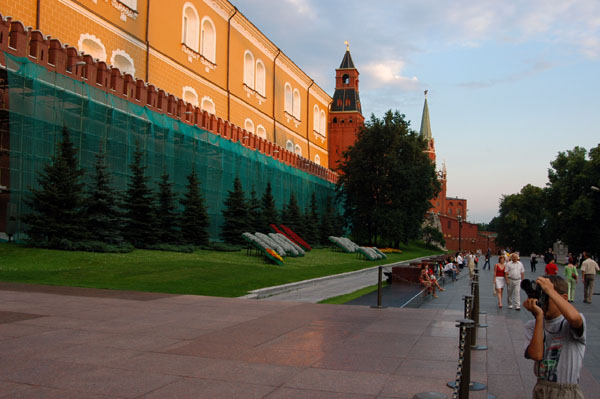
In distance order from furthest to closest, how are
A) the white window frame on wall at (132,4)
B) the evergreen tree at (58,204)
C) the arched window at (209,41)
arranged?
1. the arched window at (209,41)
2. the white window frame on wall at (132,4)
3. the evergreen tree at (58,204)

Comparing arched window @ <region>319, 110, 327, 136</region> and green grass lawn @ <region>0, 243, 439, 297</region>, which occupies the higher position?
arched window @ <region>319, 110, 327, 136</region>

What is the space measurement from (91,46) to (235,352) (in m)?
Result: 23.4

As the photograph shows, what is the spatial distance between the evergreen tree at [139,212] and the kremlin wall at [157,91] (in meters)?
1.55

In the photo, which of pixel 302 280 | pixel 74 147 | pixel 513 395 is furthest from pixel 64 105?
pixel 513 395

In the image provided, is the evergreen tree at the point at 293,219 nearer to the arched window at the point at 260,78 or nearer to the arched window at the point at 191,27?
the arched window at the point at 260,78

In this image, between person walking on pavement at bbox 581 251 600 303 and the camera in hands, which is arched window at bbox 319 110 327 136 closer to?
person walking on pavement at bbox 581 251 600 303

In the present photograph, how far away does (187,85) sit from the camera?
33312mm

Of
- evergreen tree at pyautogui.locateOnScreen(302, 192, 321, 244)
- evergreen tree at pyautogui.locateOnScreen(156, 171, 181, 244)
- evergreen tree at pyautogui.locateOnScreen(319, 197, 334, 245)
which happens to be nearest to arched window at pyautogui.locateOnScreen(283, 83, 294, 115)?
evergreen tree at pyautogui.locateOnScreen(319, 197, 334, 245)

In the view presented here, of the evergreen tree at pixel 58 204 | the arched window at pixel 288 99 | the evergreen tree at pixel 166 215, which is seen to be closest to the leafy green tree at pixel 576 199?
the arched window at pixel 288 99

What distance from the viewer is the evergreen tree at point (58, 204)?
17984mm

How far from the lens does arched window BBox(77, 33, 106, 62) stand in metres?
25.1

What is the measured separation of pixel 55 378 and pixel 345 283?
15.4 metres

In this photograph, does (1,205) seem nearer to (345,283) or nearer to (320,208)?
(345,283)

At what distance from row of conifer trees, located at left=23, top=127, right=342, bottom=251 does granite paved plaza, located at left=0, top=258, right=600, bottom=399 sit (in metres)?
8.42
